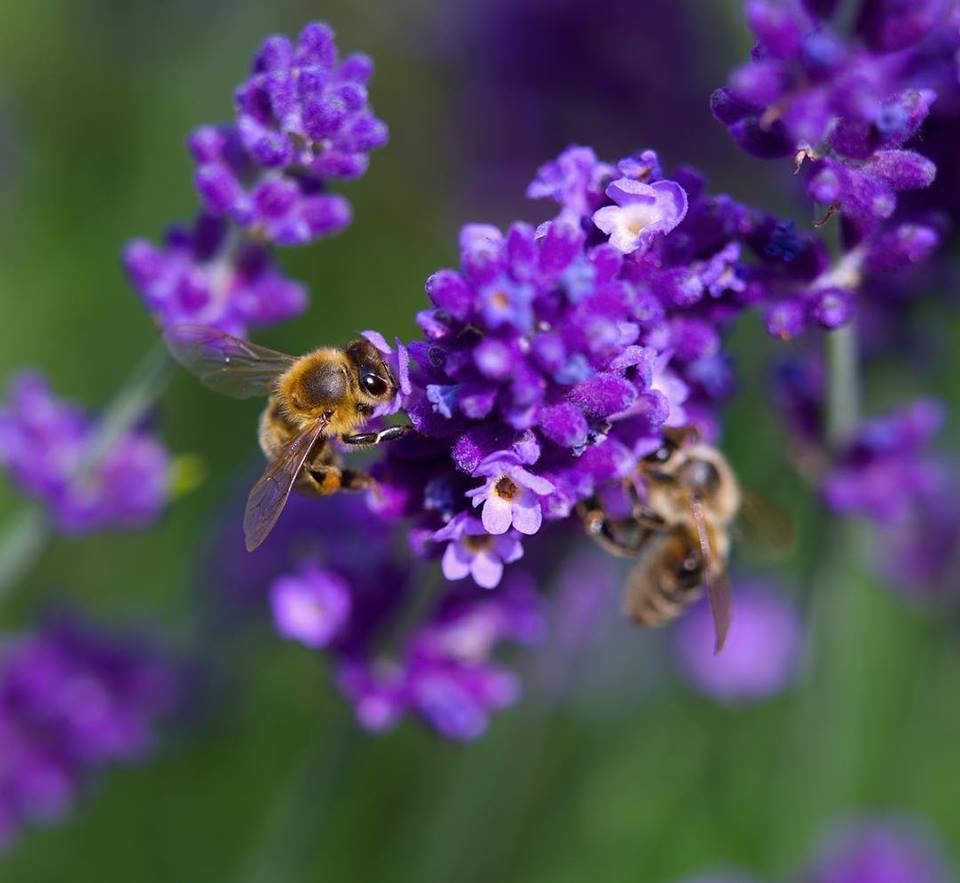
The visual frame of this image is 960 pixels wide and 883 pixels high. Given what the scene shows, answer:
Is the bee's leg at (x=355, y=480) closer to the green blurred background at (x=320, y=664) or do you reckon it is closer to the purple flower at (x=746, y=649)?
the green blurred background at (x=320, y=664)

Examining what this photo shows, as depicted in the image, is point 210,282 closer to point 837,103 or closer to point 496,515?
point 496,515

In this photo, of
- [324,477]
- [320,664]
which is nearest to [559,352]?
[324,477]

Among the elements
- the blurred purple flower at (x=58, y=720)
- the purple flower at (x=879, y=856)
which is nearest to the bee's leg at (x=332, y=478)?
the blurred purple flower at (x=58, y=720)

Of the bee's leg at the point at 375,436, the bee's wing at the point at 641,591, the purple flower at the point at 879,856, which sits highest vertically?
the bee's leg at the point at 375,436

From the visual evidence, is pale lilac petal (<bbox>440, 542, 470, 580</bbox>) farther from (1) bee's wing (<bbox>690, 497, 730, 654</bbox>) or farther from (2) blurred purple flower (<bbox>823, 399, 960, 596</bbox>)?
(2) blurred purple flower (<bbox>823, 399, 960, 596</bbox>)

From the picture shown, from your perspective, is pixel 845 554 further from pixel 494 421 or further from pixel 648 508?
pixel 494 421

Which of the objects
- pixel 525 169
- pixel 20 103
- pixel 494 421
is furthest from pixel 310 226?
pixel 20 103
